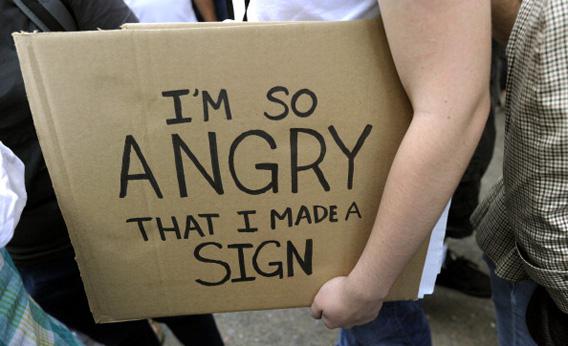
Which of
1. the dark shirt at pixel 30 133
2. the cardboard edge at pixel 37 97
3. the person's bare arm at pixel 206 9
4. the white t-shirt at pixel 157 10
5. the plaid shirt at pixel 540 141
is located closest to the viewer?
the plaid shirt at pixel 540 141

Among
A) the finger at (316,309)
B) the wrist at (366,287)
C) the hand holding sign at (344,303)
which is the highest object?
the wrist at (366,287)

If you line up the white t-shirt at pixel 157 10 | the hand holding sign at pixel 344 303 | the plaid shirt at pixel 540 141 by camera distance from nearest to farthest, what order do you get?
the plaid shirt at pixel 540 141, the hand holding sign at pixel 344 303, the white t-shirt at pixel 157 10

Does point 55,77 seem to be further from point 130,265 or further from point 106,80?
point 130,265

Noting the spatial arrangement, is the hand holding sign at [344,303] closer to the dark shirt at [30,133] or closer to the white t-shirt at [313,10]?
the white t-shirt at [313,10]

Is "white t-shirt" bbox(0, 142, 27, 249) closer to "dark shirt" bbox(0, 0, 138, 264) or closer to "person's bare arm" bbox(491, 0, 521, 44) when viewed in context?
"dark shirt" bbox(0, 0, 138, 264)

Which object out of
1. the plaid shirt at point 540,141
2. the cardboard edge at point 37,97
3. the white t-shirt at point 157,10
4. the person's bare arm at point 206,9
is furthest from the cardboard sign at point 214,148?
the person's bare arm at point 206,9

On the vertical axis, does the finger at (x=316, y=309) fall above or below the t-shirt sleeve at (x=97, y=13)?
below

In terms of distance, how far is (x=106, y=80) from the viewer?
0.72m

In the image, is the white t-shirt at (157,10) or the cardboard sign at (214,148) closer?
the cardboard sign at (214,148)

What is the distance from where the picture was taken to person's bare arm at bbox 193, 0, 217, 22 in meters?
1.86

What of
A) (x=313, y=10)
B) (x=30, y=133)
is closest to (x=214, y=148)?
(x=313, y=10)

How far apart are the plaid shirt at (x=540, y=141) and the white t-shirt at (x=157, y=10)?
1119 mm

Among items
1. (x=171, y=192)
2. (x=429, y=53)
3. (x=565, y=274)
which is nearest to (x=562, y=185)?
(x=565, y=274)

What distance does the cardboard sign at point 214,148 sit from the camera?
0.71m
